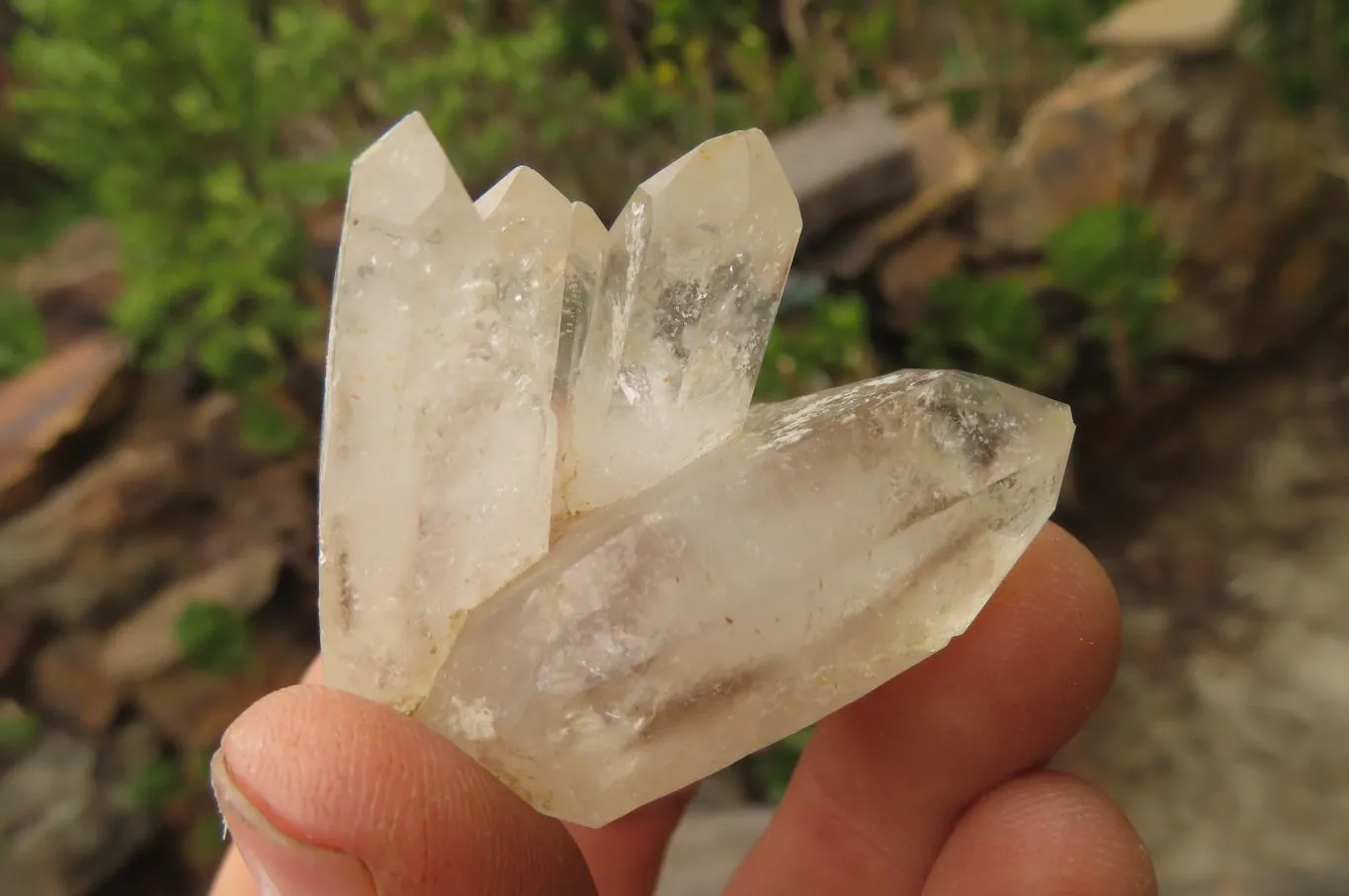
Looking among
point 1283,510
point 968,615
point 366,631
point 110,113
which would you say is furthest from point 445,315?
point 1283,510

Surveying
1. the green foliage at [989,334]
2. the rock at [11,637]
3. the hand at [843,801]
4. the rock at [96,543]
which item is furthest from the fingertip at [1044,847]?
the rock at [11,637]

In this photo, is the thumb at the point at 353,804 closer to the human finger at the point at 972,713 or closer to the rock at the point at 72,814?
the human finger at the point at 972,713

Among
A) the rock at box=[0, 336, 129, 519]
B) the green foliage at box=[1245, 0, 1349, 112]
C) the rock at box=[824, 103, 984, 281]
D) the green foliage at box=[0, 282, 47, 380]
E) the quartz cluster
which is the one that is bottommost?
the green foliage at box=[1245, 0, 1349, 112]

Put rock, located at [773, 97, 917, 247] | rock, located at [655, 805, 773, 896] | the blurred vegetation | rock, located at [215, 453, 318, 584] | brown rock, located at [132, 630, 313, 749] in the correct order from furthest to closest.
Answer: rock, located at [773, 97, 917, 247] < rock, located at [215, 453, 318, 584] < brown rock, located at [132, 630, 313, 749] < the blurred vegetation < rock, located at [655, 805, 773, 896]

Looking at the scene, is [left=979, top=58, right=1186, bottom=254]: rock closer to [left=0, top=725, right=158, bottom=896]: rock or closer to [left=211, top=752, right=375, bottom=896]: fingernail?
[left=211, top=752, right=375, bottom=896]: fingernail

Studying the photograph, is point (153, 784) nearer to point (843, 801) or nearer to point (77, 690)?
point (77, 690)

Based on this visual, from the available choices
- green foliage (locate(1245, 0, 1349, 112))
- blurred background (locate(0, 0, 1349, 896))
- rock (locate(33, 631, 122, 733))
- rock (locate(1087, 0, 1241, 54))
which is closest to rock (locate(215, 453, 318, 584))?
blurred background (locate(0, 0, 1349, 896))

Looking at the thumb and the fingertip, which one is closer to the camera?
the thumb

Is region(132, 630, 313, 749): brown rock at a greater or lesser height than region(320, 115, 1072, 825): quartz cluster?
lesser
